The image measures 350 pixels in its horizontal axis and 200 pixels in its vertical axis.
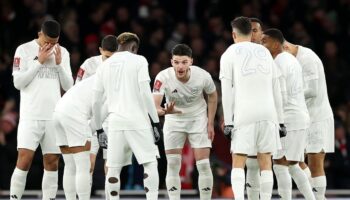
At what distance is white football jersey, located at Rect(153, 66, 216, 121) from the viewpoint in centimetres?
1340

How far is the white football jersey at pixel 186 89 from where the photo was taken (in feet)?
44.0

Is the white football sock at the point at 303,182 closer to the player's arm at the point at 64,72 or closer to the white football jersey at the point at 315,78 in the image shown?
the white football jersey at the point at 315,78

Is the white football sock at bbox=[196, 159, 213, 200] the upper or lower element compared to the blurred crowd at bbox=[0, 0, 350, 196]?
lower

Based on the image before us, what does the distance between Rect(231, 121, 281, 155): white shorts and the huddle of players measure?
0.01 m

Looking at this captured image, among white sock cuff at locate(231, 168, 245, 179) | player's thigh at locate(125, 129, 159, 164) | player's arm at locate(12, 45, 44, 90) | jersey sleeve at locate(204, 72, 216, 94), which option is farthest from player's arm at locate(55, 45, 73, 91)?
white sock cuff at locate(231, 168, 245, 179)

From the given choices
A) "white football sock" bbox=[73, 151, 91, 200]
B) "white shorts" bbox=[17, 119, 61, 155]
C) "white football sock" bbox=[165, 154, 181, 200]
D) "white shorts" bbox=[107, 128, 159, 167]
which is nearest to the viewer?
"white shorts" bbox=[107, 128, 159, 167]

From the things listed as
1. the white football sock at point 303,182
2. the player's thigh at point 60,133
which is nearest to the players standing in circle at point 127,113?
the player's thigh at point 60,133

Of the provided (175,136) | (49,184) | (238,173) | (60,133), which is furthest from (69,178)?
(238,173)

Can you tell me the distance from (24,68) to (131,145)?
183 centimetres

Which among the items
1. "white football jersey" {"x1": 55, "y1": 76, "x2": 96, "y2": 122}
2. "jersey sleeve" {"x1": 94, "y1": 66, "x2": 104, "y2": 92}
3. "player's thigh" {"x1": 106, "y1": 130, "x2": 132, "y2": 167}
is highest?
"jersey sleeve" {"x1": 94, "y1": 66, "x2": 104, "y2": 92}

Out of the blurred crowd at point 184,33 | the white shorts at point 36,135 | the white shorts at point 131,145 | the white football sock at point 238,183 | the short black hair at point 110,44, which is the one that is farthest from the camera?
the blurred crowd at point 184,33

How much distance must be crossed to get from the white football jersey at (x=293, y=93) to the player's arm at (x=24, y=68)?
2.90 metres

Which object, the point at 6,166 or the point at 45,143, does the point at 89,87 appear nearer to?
the point at 45,143

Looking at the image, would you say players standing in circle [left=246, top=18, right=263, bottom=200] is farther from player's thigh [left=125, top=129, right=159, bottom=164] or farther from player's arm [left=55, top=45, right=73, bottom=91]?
player's arm [left=55, top=45, right=73, bottom=91]
